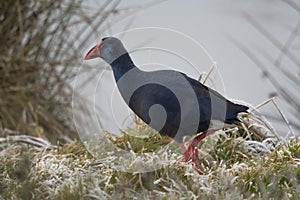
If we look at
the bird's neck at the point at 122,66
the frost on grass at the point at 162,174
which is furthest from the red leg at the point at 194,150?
the bird's neck at the point at 122,66

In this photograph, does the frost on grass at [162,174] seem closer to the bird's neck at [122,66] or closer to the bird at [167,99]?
the bird at [167,99]

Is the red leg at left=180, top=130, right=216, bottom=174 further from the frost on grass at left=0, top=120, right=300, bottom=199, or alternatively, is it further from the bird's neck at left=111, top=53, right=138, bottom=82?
the bird's neck at left=111, top=53, right=138, bottom=82

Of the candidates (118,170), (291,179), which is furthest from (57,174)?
(291,179)

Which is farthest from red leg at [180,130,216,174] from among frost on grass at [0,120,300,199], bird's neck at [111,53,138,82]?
bird's neck at [111,53,138,82]

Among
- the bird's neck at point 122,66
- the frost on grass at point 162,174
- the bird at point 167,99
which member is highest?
the bird's neck at point 122,66

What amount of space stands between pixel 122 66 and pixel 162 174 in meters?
0.37

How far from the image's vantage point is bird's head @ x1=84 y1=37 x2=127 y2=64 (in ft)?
6.29

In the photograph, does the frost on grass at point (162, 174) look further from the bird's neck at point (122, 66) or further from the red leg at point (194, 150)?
the bird's neck at point (122, 66)

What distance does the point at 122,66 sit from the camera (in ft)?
6.26

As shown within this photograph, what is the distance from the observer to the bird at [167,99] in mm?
1848

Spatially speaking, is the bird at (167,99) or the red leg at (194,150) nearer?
the bird at (167,99)

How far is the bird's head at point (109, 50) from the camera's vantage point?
192 cm

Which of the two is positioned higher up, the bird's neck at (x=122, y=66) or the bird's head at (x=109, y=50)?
the bird's head at (x=109, y=50)

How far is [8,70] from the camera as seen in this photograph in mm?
4000
